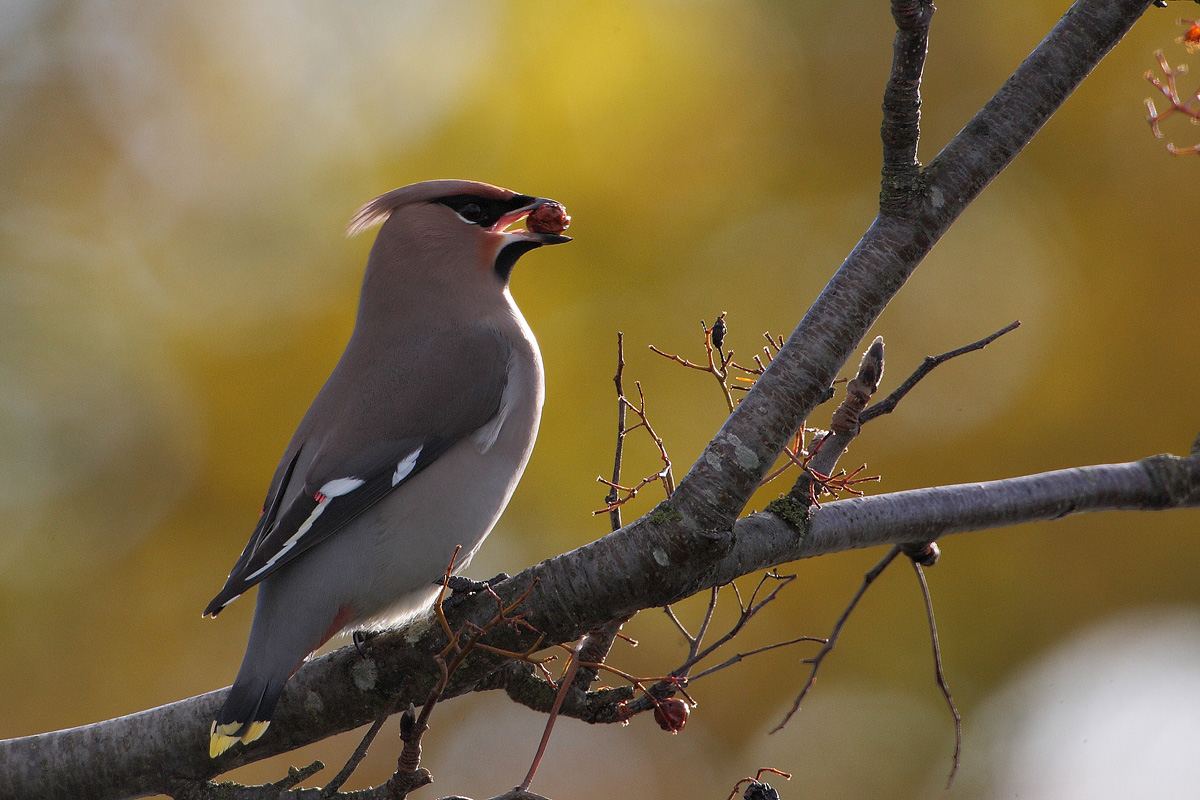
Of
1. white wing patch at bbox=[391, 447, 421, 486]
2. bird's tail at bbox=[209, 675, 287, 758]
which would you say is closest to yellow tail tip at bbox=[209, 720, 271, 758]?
bird's tail at bbox=[209, 675, 287, 758]

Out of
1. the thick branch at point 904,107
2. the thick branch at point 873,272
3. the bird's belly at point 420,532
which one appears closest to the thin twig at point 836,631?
the thick branch at point 873,272

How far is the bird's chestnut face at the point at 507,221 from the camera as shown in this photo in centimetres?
414

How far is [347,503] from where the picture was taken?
3188 millimetres

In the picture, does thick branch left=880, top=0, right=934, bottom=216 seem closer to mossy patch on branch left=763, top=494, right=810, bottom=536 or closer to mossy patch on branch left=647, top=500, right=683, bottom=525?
mossy patch on branch left=763, top=494, right=810, bottom=536

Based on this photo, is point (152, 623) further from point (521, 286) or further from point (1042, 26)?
point (1042, 26)

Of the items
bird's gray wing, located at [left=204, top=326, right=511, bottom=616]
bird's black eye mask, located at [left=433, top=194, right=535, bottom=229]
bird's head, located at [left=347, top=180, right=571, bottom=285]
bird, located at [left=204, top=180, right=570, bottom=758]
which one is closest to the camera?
bird, located at [left=204, top=180, right=570, bottom=758]

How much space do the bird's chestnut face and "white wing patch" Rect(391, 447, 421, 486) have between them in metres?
1.04

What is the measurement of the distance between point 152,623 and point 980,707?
167 inches

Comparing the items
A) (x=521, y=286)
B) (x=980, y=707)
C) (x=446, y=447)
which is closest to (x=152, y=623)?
(x=521, y=286)

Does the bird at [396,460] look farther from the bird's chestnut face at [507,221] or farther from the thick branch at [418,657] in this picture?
the thick branch at [418,657]

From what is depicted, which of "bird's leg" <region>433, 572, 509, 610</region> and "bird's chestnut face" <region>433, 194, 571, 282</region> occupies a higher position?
"bird's chestnut face" <region>433, 194, 571, 282</region>

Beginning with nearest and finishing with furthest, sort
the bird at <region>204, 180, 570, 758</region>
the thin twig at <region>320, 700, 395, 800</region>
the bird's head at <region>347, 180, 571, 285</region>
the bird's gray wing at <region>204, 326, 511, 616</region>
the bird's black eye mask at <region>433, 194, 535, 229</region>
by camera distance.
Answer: the thin twig at <region>320, 700, 395, 800</region> < the bird at <region>204, 180, 570, 758</region> < the bird's gray wing at <region>204, 326, 511, 616</region> < the bird's head at <region>347, 180, 571, 285</region> < the bird's black eye mask at <region>433, 194, 535, 229</region>

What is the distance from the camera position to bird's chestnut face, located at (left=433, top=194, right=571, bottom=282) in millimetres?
4141

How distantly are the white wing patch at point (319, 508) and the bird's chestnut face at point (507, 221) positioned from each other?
4.01 ft
